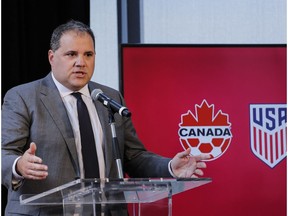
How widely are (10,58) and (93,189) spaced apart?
6.92 ft

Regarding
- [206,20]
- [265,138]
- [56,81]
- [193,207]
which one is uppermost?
[206,20]

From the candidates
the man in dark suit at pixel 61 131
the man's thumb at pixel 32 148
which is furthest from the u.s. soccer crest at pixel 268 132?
the man's thumb at pixel 32 148

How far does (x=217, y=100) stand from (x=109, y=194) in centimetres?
178

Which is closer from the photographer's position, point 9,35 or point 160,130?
point 160,130

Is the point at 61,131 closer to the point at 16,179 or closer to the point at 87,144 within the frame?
the point at 87,144

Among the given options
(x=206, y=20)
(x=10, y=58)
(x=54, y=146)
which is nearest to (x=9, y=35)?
(x=10, y=58)

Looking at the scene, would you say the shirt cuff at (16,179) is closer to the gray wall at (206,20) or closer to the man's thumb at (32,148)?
the man's thumb at (32,148)

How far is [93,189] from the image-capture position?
7.89ft

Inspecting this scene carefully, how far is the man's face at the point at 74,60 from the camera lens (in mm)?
3086

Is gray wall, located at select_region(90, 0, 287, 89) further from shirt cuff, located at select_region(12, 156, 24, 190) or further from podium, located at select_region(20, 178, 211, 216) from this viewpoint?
podium, located at select_region(20, 178, 211, 216)

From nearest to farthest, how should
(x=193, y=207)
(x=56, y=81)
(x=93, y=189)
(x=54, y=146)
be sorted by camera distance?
(x=93, y=189)
(x=54, y=146)
(x=56, y=81)
(x=193, y=207)

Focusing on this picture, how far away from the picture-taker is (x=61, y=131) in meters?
2.99

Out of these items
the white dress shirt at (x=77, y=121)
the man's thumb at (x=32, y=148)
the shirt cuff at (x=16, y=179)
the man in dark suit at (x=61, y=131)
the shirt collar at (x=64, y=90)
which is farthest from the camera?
the shirt collar at (x=64, y=90)

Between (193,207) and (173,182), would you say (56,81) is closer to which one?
(173,182)
